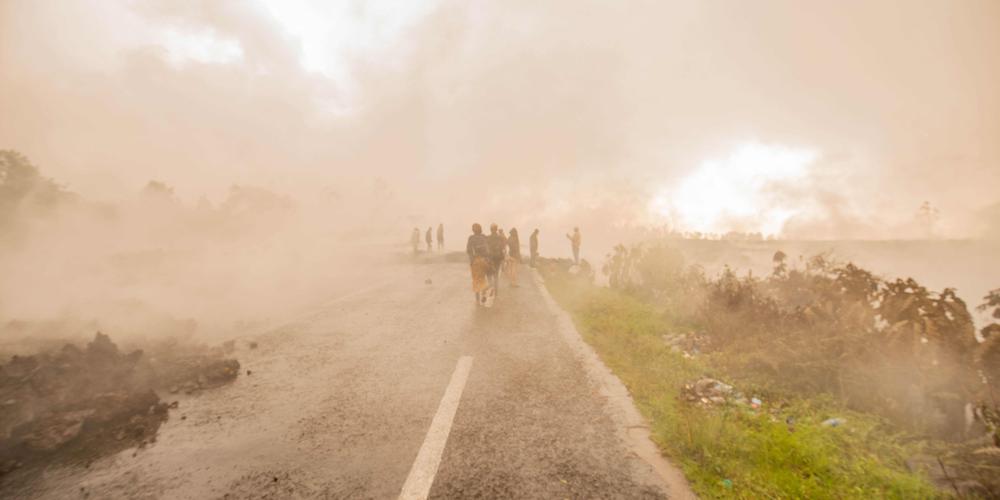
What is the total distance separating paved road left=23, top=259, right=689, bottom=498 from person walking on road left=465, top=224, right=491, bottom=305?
3.40 meters

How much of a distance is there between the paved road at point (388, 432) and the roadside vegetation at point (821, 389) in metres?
0.80

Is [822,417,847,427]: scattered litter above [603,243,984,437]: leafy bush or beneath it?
beneath

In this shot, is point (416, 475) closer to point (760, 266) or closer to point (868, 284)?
point (868, 284)

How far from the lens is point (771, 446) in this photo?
3520 millimetres

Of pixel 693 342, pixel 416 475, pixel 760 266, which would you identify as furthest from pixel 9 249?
pixel 760 266

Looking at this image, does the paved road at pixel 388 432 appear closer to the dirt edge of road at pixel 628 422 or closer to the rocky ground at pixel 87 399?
the dirt edge of road at pixel 628 422

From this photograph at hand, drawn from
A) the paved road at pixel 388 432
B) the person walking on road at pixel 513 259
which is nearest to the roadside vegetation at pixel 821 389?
the paved road at pixel 388 432

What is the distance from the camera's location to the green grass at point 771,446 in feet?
9.88

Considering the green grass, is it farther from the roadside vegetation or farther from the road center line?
the road center line

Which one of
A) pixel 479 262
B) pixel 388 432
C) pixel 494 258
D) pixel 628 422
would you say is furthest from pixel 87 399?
pixel 494 258

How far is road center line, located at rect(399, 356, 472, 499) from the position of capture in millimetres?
2814

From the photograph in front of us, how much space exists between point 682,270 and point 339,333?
31.0 ft

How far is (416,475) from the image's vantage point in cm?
298

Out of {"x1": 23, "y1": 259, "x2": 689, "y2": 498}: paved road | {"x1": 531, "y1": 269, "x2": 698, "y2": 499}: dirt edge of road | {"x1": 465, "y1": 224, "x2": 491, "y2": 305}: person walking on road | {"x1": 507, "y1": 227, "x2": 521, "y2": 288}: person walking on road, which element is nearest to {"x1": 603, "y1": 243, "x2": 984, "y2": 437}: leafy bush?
{"x1": 531, "y1": 269, "x2": 698, "y2": 499}: dirt edge of road
